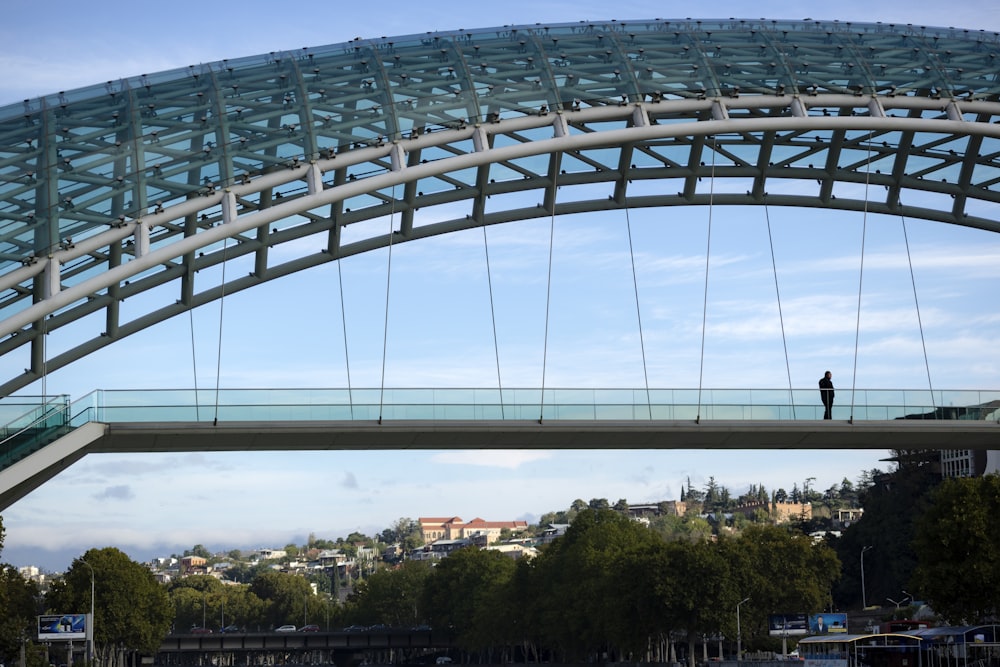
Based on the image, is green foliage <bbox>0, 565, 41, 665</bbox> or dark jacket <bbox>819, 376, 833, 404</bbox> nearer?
dark jacket <bbox>819, 376, 833, 404</bbox>

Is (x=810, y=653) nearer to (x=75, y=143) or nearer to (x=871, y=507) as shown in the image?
(x=871, y=507)

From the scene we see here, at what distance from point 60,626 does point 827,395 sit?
68348 millimetres

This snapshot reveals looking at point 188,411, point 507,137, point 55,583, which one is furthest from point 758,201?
point 55,583

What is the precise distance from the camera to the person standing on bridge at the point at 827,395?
48.7m

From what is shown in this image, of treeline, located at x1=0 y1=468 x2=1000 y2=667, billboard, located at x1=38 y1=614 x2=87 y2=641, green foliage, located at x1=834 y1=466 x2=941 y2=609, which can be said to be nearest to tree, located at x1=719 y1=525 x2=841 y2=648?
Answer: treeline, located at x1=0 y1=468 x2=1000 y2=667

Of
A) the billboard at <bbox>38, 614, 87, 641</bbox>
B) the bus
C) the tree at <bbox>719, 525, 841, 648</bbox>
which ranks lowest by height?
the bus

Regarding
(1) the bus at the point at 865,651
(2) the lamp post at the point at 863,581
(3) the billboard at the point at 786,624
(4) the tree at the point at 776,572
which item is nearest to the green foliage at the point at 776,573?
(4) the tree at the point at 776,572

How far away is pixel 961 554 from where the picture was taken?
66125 mm

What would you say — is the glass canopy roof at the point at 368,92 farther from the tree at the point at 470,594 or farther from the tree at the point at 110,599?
the tree at the point at 470,594

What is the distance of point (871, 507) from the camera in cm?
15675

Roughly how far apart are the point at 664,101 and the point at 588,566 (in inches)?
2812

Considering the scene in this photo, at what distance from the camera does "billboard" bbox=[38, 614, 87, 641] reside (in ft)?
329

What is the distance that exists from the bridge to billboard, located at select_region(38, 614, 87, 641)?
54.2 meters

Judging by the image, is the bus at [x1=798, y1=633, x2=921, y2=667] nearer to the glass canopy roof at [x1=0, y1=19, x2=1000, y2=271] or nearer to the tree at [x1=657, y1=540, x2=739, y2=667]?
the tree at [x1=657, y1=540, x2=739, y2=667]
